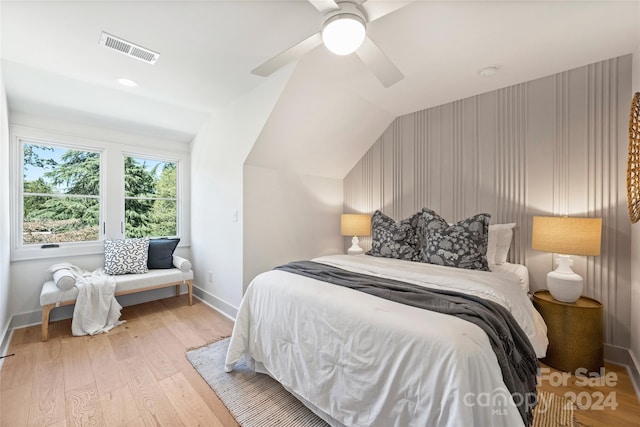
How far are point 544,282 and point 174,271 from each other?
402cm

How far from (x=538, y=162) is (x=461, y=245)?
1.16 m

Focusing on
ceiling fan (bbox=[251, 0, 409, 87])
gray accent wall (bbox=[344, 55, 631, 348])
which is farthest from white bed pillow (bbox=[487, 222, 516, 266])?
ceiling fan (bbox=[251, 0, 409, 87])

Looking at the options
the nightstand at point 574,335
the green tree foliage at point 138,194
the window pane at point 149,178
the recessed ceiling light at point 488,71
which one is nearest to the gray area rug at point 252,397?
the nightstand at point 574,335

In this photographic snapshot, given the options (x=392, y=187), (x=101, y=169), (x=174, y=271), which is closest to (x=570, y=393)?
(x=392, y=187)

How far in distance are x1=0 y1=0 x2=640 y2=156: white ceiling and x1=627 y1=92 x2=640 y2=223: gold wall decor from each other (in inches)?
26.6

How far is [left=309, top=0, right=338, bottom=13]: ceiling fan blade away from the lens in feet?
4.49

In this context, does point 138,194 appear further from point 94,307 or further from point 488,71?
point 488,71

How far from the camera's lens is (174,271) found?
331 cm

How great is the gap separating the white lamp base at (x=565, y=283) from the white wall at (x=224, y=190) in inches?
108

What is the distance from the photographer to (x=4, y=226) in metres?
2.36

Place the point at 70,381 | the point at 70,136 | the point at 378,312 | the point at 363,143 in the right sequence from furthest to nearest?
the point at 363,143 < the point at 70,136 < the point at 70,381 < the point at 378,312

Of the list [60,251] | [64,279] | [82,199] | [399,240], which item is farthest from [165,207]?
[399,240]

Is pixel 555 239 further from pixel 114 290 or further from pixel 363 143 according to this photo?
pixel 114 290

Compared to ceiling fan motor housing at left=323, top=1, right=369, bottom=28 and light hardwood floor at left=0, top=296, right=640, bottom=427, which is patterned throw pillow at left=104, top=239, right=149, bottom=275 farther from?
ceiling fan motor housing at left=323, top=1, right=369, bottom=28
